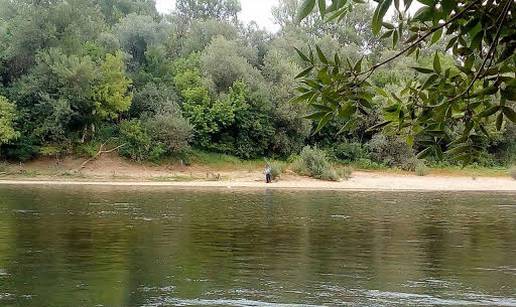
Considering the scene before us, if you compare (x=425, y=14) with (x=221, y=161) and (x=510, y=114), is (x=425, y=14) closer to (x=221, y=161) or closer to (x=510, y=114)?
(x=510, y=114)

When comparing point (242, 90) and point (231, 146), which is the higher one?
point (242, 90)

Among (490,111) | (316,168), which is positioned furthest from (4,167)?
(490,111)

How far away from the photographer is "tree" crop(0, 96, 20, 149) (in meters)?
35.7

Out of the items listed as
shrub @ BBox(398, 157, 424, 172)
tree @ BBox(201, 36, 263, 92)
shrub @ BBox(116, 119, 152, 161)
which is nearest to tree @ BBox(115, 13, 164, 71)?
tree @ BBox(201, 36, 263, 92)

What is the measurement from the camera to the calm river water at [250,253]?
9211mm

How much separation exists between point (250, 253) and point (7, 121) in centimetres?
2761

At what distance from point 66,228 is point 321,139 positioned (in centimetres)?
3159

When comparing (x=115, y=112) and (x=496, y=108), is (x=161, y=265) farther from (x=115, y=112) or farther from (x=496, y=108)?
(x=115, y=112)

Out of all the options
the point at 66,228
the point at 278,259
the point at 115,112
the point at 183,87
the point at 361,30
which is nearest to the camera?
the point at 278,259

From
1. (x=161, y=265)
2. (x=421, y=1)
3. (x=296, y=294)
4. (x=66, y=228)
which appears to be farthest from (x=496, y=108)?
(x=66, y=228)

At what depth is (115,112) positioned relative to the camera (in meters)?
40.8

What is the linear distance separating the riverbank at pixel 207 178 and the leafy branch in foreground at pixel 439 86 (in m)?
30.5

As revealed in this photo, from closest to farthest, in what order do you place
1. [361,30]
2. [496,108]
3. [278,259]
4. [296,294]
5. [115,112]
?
[496,108] < [296,294] < [278,259] < [115,112] < [361,30]

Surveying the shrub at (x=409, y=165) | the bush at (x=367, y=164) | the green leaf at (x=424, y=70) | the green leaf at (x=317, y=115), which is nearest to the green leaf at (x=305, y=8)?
the green leaf at (x=317, y=115)
